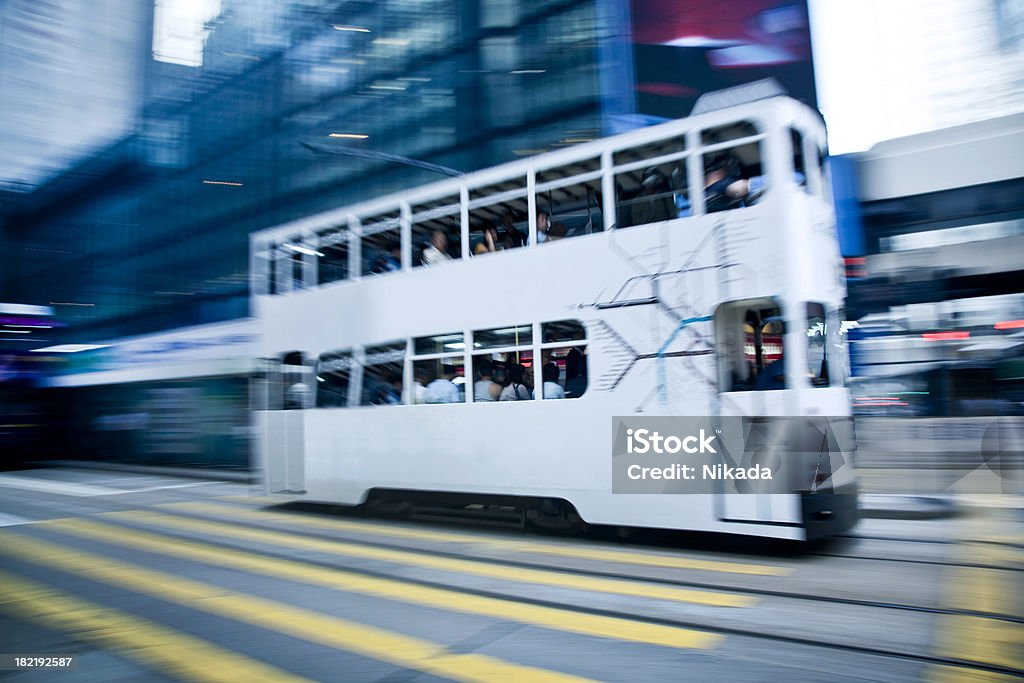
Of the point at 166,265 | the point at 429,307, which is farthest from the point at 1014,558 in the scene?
the point at 166,265

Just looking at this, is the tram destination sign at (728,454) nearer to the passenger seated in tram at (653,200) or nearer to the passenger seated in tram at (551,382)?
the passenger seated in tram at (551,382)

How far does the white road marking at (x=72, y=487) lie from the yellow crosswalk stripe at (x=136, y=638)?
812 cm

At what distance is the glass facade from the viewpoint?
17641 millimetres

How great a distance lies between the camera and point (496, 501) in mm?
7074

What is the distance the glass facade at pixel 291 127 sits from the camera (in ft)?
57.9

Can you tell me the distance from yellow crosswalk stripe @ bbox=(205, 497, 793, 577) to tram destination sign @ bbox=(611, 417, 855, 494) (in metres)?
0.55

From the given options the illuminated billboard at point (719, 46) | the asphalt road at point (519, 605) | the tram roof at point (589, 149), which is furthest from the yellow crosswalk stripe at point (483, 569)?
the illuminated billboard at point (719, 46)

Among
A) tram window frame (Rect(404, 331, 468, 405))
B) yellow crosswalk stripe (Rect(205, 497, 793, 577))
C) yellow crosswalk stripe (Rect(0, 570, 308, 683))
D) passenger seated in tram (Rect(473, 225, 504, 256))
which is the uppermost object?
passenger seated in tram (Rect(473, 225, 504, 256))

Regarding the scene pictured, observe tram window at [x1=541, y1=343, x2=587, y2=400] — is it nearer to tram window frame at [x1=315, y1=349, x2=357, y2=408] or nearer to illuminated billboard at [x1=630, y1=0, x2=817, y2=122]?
tram window frame at [x1=315, y1=349, x2=357, y2=408]

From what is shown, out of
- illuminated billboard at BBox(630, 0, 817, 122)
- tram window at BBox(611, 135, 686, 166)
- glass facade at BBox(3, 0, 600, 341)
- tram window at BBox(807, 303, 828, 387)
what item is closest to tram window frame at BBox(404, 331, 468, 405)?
tram window at BBox(611, 135, 686, 166)

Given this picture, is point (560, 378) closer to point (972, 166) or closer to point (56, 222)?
point (972, 166)

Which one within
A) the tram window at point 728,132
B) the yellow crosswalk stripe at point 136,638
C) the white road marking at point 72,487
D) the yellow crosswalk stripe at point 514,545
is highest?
the tram window at point 728,132

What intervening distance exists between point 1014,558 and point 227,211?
21683 mm

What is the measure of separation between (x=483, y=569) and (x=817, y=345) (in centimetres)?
334
